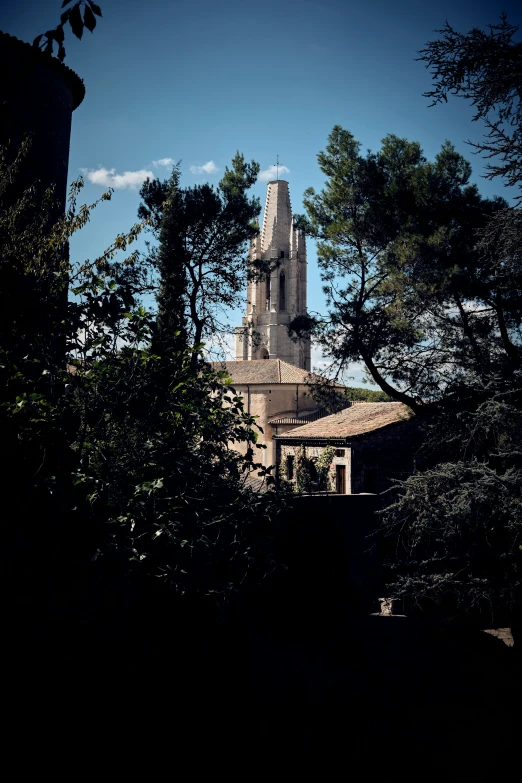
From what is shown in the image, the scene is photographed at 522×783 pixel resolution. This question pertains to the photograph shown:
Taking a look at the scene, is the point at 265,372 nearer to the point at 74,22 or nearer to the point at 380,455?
the point at 380,455

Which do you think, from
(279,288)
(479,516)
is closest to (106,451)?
(479,516)

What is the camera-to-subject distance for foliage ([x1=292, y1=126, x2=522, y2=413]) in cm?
1472

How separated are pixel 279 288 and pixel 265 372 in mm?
22959

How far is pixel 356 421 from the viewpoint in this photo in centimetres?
2267

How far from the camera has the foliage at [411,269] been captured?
579 inches

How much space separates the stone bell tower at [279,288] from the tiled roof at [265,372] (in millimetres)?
16429

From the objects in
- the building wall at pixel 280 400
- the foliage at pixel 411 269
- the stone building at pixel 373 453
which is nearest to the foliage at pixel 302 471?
the stone building at pixel 373 453

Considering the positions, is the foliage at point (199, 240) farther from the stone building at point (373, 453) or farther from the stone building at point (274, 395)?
the stone building at point (274, 395)

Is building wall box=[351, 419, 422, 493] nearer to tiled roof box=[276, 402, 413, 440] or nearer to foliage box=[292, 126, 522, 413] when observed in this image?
tiled roof box=[276, 402, 413, 440]

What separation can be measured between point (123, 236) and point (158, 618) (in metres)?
4.64

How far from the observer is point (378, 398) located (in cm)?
4772

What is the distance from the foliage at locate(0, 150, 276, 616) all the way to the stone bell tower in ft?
171

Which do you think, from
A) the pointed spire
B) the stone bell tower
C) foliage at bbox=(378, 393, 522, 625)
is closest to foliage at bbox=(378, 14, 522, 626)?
foliage at bbox=(378, 393, 522, 625)

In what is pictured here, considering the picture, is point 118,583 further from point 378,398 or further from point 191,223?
point 378,398
